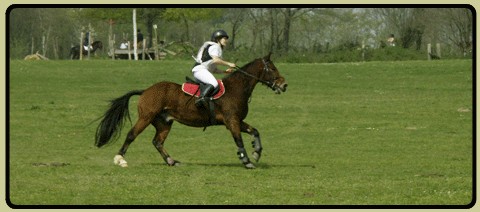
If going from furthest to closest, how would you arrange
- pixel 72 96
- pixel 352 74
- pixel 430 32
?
pixel 430 32 → pixel 352 74 → pixel 72 96

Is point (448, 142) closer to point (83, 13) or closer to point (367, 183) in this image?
point (367, 183)

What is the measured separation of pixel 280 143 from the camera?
93.7 ft

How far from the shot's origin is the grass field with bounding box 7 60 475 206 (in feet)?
56.4

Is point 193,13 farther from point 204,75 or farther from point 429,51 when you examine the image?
point 204,75

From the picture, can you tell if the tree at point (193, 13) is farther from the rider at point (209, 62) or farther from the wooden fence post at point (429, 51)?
the rider at point (209, 62)

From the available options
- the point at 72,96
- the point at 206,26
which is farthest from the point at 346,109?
the point at 206,26

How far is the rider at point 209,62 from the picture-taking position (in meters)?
20.9

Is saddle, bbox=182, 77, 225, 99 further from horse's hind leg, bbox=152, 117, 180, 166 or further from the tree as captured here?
the tree

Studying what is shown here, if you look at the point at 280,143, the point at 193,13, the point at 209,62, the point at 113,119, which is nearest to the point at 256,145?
the point at 209,62

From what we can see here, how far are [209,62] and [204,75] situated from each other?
314 millimetres

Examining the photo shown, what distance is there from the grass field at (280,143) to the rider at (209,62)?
1411 millimetres

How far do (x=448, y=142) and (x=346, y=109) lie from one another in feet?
29.1

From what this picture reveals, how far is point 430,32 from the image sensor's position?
56.2 meters

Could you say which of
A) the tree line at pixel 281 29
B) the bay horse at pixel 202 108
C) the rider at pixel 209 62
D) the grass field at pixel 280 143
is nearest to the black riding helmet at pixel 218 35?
the rider at pixel 209 62
